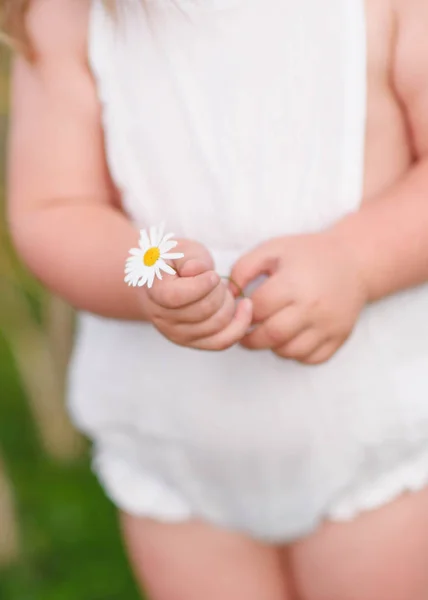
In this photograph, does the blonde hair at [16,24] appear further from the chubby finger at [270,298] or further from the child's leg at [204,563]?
the child's leg at [204,563]

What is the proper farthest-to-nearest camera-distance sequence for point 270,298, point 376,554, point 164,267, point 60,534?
point 60,534, point 376,554, point 270,298, point 164,267

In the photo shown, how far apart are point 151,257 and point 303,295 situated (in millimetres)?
148

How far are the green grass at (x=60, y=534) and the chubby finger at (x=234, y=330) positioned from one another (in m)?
0.73

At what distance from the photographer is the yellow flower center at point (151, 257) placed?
2.12 ft

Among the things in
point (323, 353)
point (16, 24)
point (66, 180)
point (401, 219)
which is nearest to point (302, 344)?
point (323, 353)

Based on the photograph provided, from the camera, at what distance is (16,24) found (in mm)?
830

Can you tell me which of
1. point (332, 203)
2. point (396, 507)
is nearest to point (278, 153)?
point (332, 203)

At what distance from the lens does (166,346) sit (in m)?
0.84

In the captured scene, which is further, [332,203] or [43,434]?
[43,434]

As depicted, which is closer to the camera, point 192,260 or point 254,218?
point 192,260

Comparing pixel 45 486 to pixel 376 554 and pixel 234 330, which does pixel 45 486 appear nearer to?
pixel 376 554

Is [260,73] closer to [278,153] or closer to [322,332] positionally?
[278,153]

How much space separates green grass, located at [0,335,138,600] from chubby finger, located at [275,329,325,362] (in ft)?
2.27

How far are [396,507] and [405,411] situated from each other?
0.10m
